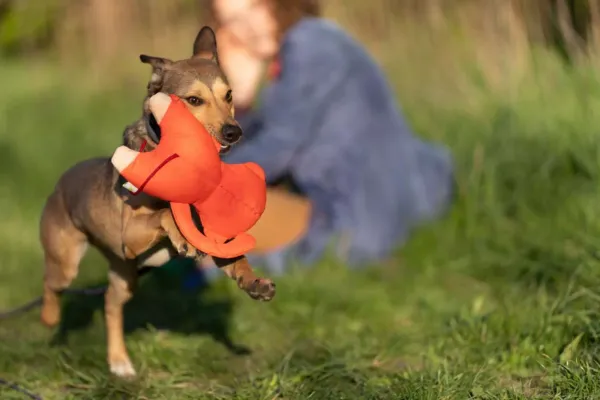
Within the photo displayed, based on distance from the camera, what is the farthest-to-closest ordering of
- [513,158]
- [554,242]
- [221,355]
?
[513,158]
[554,242]
[221,355]

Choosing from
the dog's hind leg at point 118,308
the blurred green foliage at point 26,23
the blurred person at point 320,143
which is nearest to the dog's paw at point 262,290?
the dog's hind leg at point 118,308

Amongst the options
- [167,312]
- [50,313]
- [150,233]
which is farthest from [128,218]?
[167,312]

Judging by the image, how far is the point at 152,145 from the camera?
8.84ft

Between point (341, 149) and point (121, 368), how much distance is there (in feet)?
6.79

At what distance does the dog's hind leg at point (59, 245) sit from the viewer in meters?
3.14

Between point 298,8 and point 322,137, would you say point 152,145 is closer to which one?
point 322,137

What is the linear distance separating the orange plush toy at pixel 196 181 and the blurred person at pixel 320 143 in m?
1.86

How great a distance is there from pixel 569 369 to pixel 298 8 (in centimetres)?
286

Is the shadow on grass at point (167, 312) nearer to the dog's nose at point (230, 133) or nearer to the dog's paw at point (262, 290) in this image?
the dog's paw at point (262, 290)

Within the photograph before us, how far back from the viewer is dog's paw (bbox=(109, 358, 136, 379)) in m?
3.23

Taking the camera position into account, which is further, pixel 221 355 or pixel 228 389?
pixel 221 355

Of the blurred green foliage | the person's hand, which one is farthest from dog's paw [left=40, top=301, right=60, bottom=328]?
the blurred green foliage

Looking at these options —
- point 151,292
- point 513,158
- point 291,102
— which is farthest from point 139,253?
point 513,158

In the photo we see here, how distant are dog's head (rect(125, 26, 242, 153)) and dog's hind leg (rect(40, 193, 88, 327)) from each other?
0.58 metres
